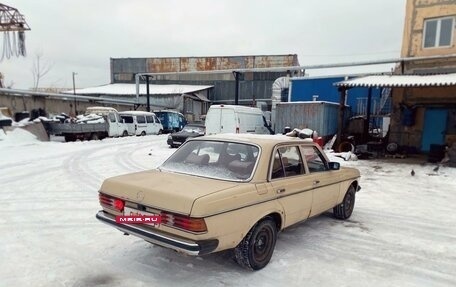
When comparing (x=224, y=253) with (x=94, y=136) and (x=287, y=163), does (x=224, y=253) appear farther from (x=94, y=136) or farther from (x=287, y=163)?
(x=94, y=136)

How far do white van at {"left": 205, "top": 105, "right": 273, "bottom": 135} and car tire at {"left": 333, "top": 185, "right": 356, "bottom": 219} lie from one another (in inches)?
352

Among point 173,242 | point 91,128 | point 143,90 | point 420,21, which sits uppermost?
point 420,21

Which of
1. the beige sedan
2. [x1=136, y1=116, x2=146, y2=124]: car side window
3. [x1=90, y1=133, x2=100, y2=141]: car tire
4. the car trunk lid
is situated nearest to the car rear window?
the beige sedan

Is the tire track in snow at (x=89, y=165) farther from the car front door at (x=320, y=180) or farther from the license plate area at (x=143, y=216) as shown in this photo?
the car front door at (x=320, y=180)

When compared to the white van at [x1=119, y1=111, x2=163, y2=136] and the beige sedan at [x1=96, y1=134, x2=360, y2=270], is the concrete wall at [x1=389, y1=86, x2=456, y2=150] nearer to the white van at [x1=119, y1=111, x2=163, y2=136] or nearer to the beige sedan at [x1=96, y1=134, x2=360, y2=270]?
the beige sedan at [x1=96, y1=134, x2=360, y2=270]

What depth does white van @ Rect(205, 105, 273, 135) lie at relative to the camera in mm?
14359

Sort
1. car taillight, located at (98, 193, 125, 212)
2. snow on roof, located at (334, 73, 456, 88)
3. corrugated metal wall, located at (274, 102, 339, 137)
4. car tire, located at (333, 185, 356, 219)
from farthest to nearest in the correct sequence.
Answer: corrugated metal wall, located at (274, 102, 339, 137) < snow on roof, located at (334, 73, 456, 88) < car tire, located at (333, 185, 356, 219) < car taillight, located at (98, 193, 125, 212)

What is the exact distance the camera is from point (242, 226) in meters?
3.32

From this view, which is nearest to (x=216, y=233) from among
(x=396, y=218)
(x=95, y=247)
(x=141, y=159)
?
(x=95, y=247)

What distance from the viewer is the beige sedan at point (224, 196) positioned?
3057 mm

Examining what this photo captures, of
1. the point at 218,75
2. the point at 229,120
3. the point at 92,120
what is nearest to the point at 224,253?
the point at 229,120

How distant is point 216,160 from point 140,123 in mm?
19203

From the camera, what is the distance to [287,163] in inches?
163

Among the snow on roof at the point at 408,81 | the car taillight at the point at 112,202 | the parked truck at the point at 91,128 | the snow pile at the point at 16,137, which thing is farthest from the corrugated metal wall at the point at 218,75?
the car taillight at the point at 112,202
